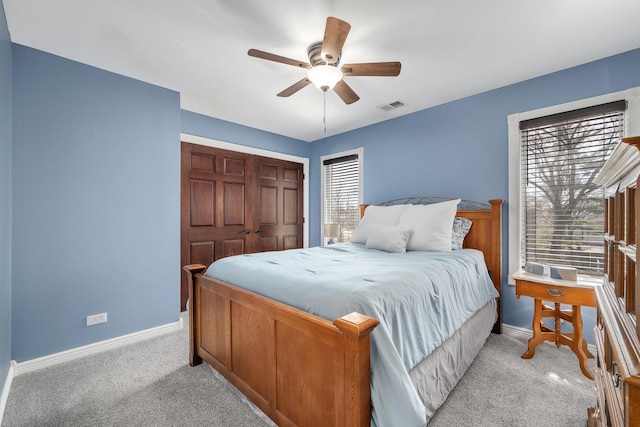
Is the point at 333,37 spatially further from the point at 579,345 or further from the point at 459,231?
the point at 579,345

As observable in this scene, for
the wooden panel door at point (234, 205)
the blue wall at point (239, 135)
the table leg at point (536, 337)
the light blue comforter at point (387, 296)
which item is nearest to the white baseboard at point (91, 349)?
the wooden panel door at point (234, 205)

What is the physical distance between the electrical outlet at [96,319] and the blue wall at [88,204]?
0.04m

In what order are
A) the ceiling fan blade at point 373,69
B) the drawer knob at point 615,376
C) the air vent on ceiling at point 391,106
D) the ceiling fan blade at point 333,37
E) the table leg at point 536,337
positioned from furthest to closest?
the air vent on ceiling at point 391,106
the table leg at point 536,337
the ceiling fan blade at point 373,69
the ceiling fan blade at point 333,37
the drawer knob at point 615,376

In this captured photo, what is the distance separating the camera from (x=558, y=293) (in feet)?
7.15

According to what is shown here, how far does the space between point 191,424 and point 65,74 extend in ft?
9.57

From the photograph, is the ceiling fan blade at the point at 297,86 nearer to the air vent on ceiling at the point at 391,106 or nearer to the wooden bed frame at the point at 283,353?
the air vent on ceiling at the point at 391,106

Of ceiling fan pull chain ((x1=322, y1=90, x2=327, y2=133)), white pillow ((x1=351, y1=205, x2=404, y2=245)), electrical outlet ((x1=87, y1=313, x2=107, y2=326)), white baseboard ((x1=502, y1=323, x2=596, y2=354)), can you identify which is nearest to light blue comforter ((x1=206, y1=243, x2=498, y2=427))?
white baseboard ((x1=502, y1=323, x2=596, y2=354))

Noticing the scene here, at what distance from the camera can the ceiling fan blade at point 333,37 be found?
163cm

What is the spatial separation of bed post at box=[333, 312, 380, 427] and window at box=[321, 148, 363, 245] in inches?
119

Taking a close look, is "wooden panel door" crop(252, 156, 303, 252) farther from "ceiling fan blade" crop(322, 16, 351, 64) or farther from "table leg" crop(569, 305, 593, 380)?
"table leg" crop(569, 305, 593, 380)

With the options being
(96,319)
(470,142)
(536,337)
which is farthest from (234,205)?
(536,337)

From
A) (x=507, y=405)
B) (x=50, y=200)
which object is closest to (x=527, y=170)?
(x=507, y=405)

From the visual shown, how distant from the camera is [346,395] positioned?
112 cm

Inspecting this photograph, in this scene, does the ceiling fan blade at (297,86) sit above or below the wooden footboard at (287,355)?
above
